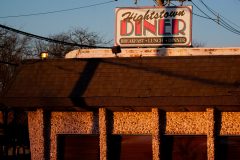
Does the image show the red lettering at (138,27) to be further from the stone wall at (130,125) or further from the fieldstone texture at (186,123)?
the fieldstone texture at (186,123)

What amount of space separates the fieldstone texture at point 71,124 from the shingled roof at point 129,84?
45cm

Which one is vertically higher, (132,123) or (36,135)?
(132,123)

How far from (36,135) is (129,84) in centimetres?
352

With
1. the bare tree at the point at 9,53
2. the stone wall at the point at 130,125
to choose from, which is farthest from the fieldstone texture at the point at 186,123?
the bare tree at the point at 9,53

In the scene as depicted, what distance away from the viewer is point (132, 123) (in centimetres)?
1521

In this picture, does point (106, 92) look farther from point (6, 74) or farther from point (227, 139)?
point (6, 74)

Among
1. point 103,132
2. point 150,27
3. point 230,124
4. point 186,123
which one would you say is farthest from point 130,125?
point 150,27

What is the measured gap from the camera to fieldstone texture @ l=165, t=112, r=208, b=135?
1458cm

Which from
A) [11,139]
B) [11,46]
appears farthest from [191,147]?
[11,46]

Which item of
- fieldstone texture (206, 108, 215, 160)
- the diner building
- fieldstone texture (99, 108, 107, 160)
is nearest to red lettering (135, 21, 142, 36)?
the diner building

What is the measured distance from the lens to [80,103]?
14.9m

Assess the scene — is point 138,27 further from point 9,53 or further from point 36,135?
point 9,53

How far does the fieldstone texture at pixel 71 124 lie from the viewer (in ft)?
51.1

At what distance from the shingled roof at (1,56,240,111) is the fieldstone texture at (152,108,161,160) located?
0.30 meters
